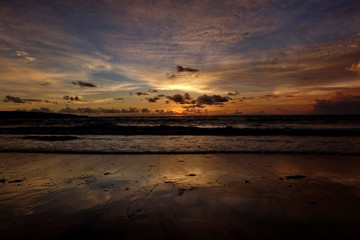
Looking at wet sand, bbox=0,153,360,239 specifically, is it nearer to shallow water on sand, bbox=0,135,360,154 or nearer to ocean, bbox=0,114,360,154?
shallow water on sand, bbox=0,135,360,154

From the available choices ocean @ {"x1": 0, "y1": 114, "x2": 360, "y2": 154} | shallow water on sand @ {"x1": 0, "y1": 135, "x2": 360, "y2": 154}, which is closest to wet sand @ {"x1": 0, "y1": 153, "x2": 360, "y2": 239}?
shallow water on sand @ {"x1": 0, "y1": 135, "x2": 360, "y2": 154}

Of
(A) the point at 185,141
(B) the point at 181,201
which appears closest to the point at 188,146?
(A) the point at 185,141

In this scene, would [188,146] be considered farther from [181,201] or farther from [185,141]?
[181,201]

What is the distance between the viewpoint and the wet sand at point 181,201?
351cm

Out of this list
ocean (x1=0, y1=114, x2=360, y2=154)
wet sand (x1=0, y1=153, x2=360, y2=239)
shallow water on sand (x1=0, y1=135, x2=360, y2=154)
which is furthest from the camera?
ocean (x1=0, y1=114, x2=360, y2=154)

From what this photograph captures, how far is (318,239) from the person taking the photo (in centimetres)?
323

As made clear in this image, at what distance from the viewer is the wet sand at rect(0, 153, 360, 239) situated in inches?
138

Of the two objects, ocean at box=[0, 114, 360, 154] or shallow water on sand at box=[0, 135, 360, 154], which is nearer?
shallow water on sand at box=[0, 135, 360, 154]

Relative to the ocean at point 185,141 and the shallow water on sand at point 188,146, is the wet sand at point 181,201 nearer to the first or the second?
the shallow water on sand at point 188,146

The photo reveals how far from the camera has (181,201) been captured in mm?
4746

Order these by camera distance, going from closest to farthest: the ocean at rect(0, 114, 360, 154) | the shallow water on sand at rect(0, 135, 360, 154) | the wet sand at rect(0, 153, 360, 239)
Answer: the wet sand at rect(0, 153, 360, 239) → the shallow water on sand at rect(0, 135, 360, 154) → the ocean at rect(0, 114, 360, 154)

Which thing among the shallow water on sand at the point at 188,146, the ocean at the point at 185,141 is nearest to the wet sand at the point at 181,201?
the shallow water on sand at the point at 188,146

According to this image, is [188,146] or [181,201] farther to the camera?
[188,146]

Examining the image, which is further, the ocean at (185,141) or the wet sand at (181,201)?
the ocean at (185,141)
